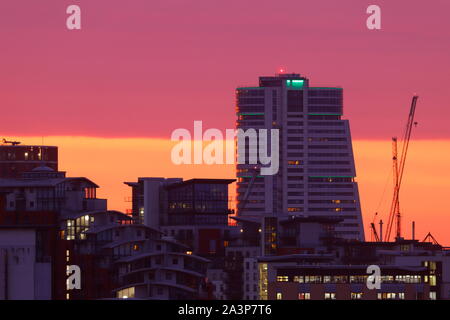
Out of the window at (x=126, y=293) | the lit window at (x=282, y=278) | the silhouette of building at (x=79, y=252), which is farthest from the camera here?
the lit window at (x=282, y=278)

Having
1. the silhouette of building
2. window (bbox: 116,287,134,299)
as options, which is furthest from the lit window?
window (bbox: 116,287,134,299)

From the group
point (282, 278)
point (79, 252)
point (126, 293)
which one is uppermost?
point (79, 252)

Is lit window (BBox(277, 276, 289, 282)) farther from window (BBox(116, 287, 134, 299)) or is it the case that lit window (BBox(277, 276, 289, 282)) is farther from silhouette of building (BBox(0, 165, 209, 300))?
window (BBox(116, 287, 134, 299))

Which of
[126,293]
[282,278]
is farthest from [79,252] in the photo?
[282,278]

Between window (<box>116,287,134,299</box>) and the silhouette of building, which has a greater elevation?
the silhouette of building

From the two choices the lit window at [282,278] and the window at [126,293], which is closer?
the window at [126,293]

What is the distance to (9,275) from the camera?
15525cm

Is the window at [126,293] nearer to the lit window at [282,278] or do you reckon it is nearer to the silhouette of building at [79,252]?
the silhouette of building at [79,252]

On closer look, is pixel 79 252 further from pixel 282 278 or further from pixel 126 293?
pixel 282 278

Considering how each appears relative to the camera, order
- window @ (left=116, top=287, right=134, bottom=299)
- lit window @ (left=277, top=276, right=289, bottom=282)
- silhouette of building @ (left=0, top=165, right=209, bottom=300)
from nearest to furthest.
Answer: silhouette of building @ (left=0, top=165, right=209, bottom=300) < window @ (left=116, top=287, right=134, bottom=299) < lit window @ (left=277, top=276, right=289, bottom=282)

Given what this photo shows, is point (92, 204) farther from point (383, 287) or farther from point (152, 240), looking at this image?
point (383, 287)

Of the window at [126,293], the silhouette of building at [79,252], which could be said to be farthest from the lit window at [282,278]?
the window at [126,293]
